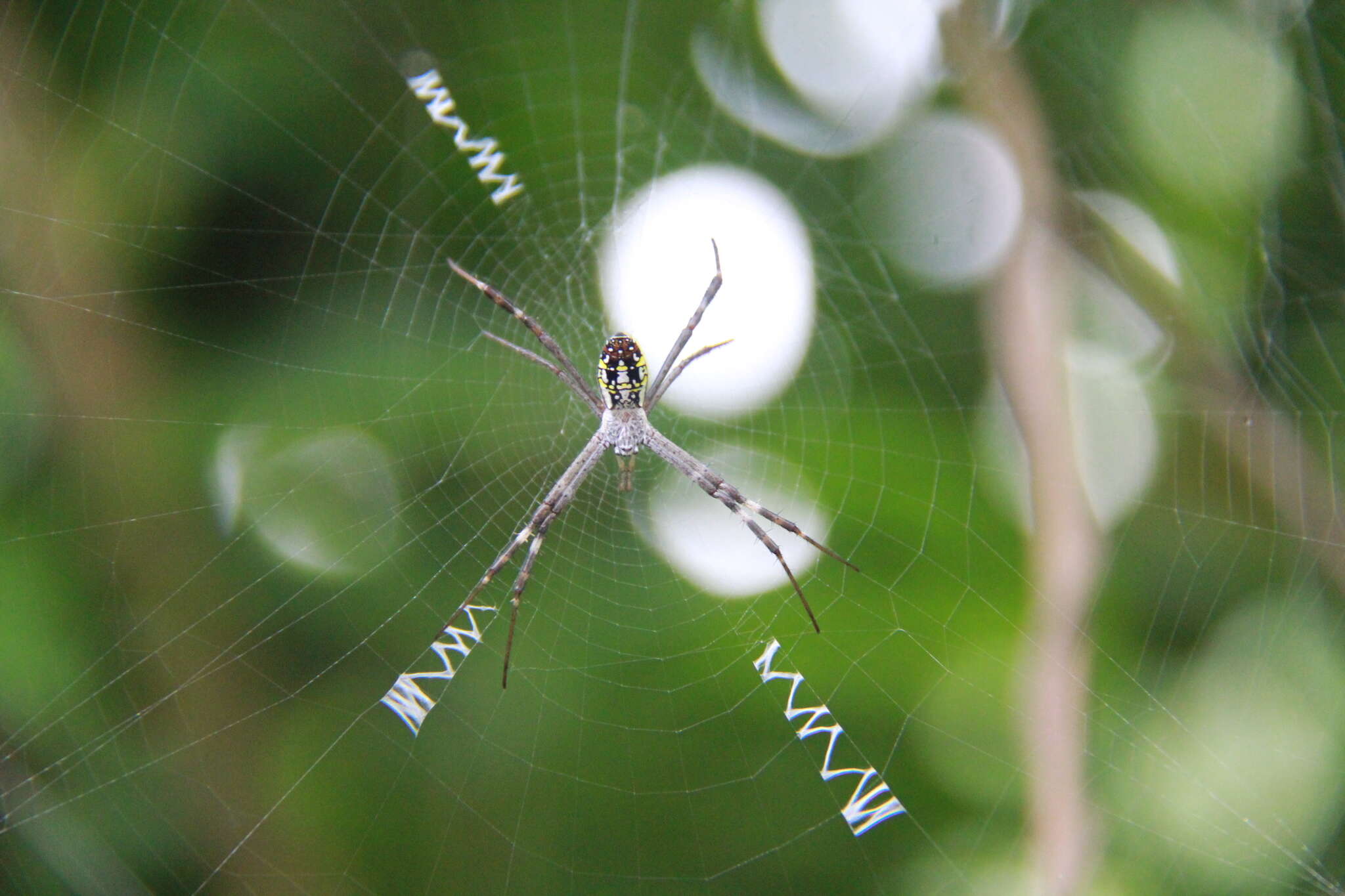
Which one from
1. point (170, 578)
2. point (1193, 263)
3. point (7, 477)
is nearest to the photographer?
point (7, 477)

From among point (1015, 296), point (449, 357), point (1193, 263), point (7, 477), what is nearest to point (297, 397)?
point (449, 357)

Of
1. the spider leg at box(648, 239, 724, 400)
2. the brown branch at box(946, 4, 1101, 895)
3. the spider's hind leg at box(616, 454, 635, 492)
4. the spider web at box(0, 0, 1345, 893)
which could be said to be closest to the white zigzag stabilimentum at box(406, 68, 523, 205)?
the spider web at box(0, 0, 1345, 893)

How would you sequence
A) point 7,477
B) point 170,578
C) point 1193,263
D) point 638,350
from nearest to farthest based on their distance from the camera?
point 7,477
point 170,578
point 1193,263
point 638,350

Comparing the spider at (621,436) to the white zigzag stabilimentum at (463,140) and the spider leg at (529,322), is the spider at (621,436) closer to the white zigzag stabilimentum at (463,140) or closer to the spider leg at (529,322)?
the spider leg at (529,322)

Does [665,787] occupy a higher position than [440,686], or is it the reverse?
[440,686]

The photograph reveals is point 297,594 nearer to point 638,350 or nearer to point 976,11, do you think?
point 638,350

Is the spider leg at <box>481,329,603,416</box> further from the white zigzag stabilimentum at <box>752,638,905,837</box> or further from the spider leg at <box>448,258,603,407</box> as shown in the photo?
the white zigzag stabilimentum at <box>752,638,905,837</box>
